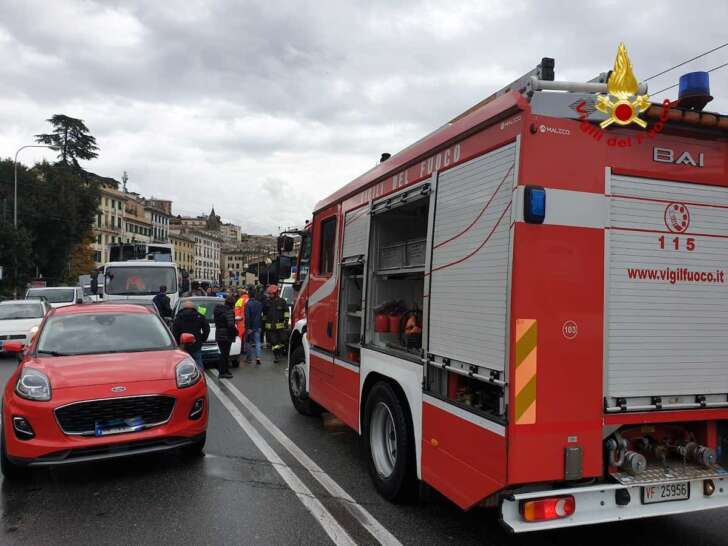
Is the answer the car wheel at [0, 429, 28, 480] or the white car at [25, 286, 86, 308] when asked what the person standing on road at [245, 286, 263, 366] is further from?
the white car at [25, 286, 86, 308]

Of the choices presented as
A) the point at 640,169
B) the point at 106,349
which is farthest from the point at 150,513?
the point at 640,169

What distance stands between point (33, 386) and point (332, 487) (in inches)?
107

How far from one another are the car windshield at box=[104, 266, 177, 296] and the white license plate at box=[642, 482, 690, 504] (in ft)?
52.4

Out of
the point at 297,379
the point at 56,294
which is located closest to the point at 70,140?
the point at 56,294

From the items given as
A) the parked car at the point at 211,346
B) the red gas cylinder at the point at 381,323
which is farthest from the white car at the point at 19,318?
the red gas cylinder at the point at 381,323

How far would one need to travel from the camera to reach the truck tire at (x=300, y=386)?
7508mm

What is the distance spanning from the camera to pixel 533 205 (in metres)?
3.14

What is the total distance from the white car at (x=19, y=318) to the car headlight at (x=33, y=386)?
9757mm

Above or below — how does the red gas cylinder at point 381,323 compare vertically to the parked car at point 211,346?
above

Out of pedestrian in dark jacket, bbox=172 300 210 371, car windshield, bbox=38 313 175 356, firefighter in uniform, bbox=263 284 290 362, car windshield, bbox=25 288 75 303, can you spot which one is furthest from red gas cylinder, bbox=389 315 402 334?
car windshield, bbox=25 288 75 303

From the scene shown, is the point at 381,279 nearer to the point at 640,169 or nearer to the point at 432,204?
the point at 432,204

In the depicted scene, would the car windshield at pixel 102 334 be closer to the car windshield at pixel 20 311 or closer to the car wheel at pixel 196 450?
the car wheel at pixel 196 450

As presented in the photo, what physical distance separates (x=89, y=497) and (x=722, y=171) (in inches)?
207

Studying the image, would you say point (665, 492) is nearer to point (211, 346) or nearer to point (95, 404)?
point (95, 404)
